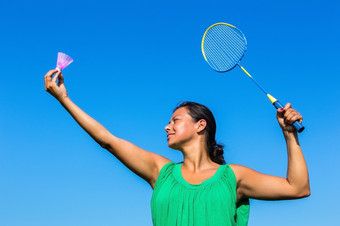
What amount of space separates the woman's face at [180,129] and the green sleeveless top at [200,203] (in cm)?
58

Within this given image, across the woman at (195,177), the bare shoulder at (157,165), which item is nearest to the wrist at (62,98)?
the woman at (195,177)

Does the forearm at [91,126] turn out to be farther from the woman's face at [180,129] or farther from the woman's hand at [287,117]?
the woman's hand at [287,117]

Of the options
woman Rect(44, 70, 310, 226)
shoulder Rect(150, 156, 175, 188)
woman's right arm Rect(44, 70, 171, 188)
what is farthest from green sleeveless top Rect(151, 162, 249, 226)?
woman's right arm Rect(44, 70, 171, 188)

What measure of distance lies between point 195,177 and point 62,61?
98.2 inches

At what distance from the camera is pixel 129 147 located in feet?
23.9

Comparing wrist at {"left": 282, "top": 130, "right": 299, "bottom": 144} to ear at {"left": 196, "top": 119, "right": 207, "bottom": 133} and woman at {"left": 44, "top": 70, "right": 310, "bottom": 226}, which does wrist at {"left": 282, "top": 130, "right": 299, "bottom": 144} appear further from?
ear at {"left": 196, "top": 119, "right": 207, "bottom": 133}

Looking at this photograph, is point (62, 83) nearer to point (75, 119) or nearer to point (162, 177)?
point (75, 119)

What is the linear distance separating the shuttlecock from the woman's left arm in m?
3.01

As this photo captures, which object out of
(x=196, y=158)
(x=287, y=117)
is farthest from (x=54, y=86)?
(x=287, y=117)

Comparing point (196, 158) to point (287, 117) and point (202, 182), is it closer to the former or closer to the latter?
point (202, 182)

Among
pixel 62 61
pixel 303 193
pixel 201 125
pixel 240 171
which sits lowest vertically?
pixel 303 193

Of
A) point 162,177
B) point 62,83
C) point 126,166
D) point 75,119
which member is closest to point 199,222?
point 162,177

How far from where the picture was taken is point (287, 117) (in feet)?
21.2

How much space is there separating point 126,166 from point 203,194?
119 cm
